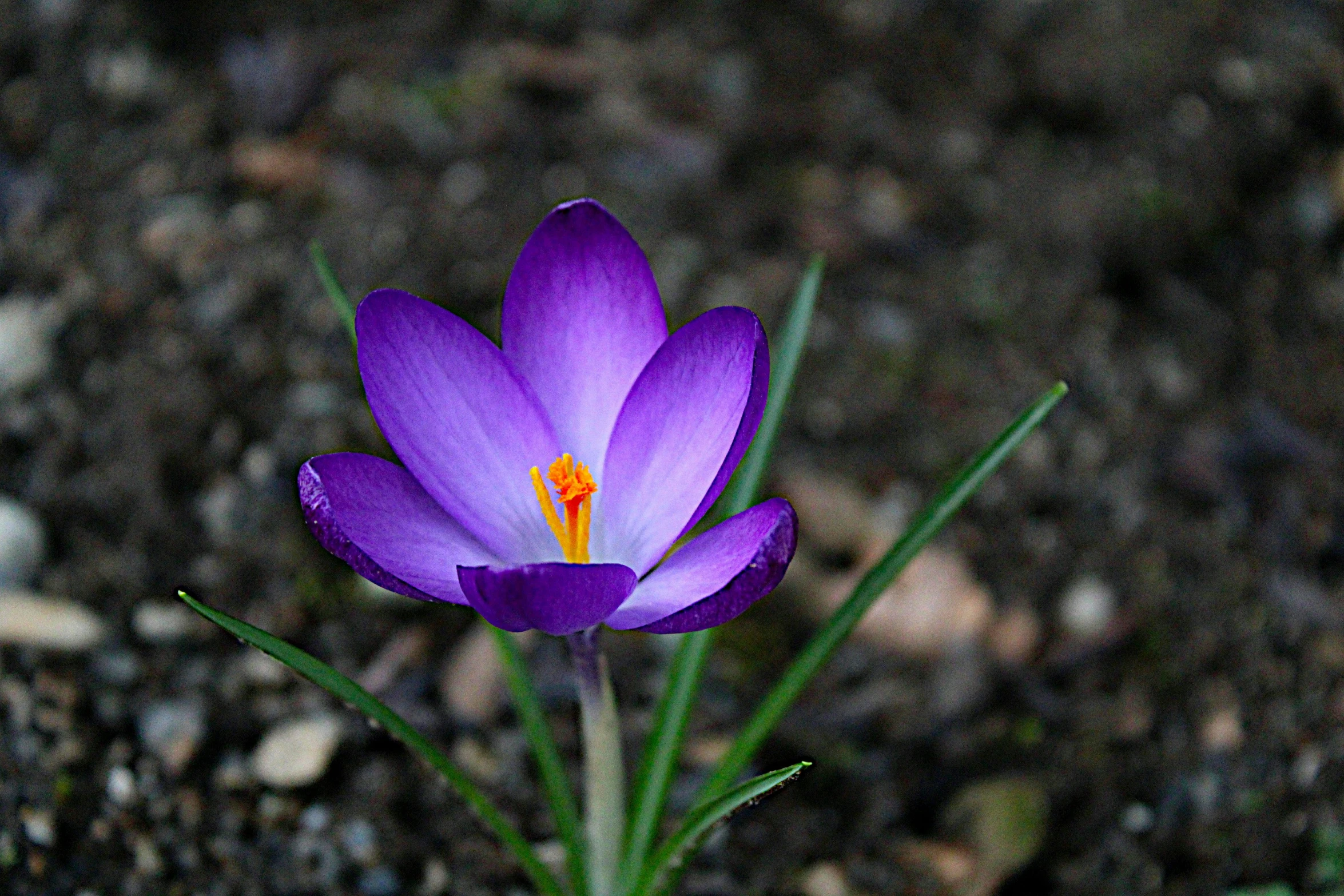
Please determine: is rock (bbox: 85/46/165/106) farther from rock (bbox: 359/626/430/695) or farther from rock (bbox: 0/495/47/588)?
rock (bbox: 359/626/430/695)

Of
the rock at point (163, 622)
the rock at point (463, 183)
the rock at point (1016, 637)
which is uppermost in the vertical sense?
the rock at point (463, 183)

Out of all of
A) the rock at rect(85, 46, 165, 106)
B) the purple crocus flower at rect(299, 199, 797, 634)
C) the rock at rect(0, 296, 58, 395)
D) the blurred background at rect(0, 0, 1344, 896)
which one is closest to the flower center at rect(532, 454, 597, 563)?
the purple crocus flower at rect(299, 199, 797, 634)

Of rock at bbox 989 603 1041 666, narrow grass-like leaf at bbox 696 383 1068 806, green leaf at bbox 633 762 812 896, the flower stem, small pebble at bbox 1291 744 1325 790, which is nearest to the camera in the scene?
green leaf at bbox 633 762 812 896

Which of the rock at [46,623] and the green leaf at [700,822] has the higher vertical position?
the green leaf at [700,822]

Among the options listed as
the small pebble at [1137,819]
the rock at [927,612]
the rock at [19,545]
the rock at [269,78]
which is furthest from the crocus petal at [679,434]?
the rock at [269,78]

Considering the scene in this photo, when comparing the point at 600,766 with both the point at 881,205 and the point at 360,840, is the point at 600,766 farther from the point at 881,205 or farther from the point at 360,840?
the point at 881,205

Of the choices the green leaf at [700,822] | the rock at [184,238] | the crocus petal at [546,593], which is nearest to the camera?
the crocus petal at [546,593]

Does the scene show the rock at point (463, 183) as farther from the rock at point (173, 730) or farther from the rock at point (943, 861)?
the rock at point (943, 861)

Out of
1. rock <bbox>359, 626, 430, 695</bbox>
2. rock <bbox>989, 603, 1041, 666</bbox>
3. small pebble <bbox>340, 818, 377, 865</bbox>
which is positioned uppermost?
rock <bbox>359, 626, 430, 695</bbox>
